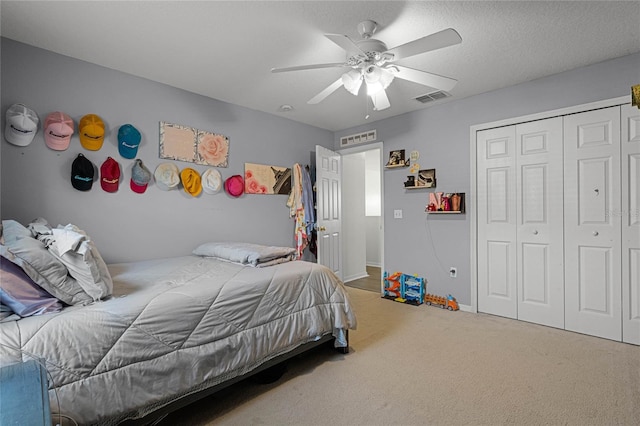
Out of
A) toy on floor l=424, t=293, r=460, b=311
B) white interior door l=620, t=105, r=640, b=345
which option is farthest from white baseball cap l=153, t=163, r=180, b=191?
white interior door l=620, t=105, r=640, b=345

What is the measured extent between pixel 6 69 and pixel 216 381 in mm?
2700

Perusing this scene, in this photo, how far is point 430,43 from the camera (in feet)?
5.71

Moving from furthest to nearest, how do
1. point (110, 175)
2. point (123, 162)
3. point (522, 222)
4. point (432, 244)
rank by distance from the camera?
point (432, 244) < point (522, 222) < point (123, 162) < point (110, 175)

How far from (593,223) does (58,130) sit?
4598mm

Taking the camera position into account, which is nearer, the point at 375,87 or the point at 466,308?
the point at 375,87

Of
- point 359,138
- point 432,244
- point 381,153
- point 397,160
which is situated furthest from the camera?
point 359,138

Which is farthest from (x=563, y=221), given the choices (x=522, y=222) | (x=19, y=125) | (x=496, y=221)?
(x=19, y=125)

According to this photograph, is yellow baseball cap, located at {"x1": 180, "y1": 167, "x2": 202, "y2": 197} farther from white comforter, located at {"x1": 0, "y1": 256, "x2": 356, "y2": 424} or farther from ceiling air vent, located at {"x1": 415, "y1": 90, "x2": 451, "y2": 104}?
ceiling air vent, located at {"x1": 415, "y1": 90, "x2": 451, "y2": 104}

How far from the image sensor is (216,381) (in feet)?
5.59

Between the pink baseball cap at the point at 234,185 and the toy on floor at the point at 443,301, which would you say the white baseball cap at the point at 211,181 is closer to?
the pink baseball cap at the point at 234,185

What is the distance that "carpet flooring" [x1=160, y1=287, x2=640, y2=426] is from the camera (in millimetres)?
1688

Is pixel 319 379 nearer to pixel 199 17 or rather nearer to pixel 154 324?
pixel 154 324

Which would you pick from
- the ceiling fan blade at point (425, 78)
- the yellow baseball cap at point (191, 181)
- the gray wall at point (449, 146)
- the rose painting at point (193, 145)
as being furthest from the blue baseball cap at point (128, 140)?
the gray wall at point (449, 146)

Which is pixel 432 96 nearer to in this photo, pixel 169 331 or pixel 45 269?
pixel 169 331
